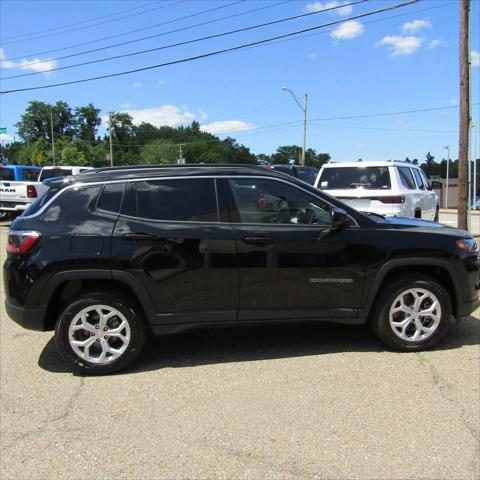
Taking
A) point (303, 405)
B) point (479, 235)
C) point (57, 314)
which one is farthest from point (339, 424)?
point (479, 235)

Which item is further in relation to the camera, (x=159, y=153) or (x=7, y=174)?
(x=159, y=153)

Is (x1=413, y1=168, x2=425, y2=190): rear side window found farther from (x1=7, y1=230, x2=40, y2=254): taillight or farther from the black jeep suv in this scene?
(x1=7, y1=230, x2=40, y2=254): taillight

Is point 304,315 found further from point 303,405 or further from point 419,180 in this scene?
point 419,180

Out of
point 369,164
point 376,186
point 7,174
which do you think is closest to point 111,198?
point 376,186

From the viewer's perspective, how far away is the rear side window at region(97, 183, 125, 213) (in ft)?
13.9

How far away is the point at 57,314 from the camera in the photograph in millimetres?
4387

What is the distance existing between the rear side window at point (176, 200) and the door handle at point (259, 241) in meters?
0.33

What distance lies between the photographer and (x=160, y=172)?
437 cm

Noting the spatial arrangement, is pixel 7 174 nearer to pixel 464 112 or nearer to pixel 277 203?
pixel 464 112

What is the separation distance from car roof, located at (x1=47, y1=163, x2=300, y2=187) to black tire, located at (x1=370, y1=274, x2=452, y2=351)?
4.79 ft

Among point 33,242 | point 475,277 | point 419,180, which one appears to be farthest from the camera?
point 419,180

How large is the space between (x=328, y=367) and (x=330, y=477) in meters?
1.57

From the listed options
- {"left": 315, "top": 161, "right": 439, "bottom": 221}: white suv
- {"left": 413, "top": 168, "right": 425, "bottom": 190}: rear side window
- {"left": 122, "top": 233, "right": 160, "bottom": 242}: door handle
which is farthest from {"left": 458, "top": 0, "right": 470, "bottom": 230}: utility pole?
{"left": 122, "top": 233, "right": 160, "bottom": 242}: door handle

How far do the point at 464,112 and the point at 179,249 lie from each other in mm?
11044
